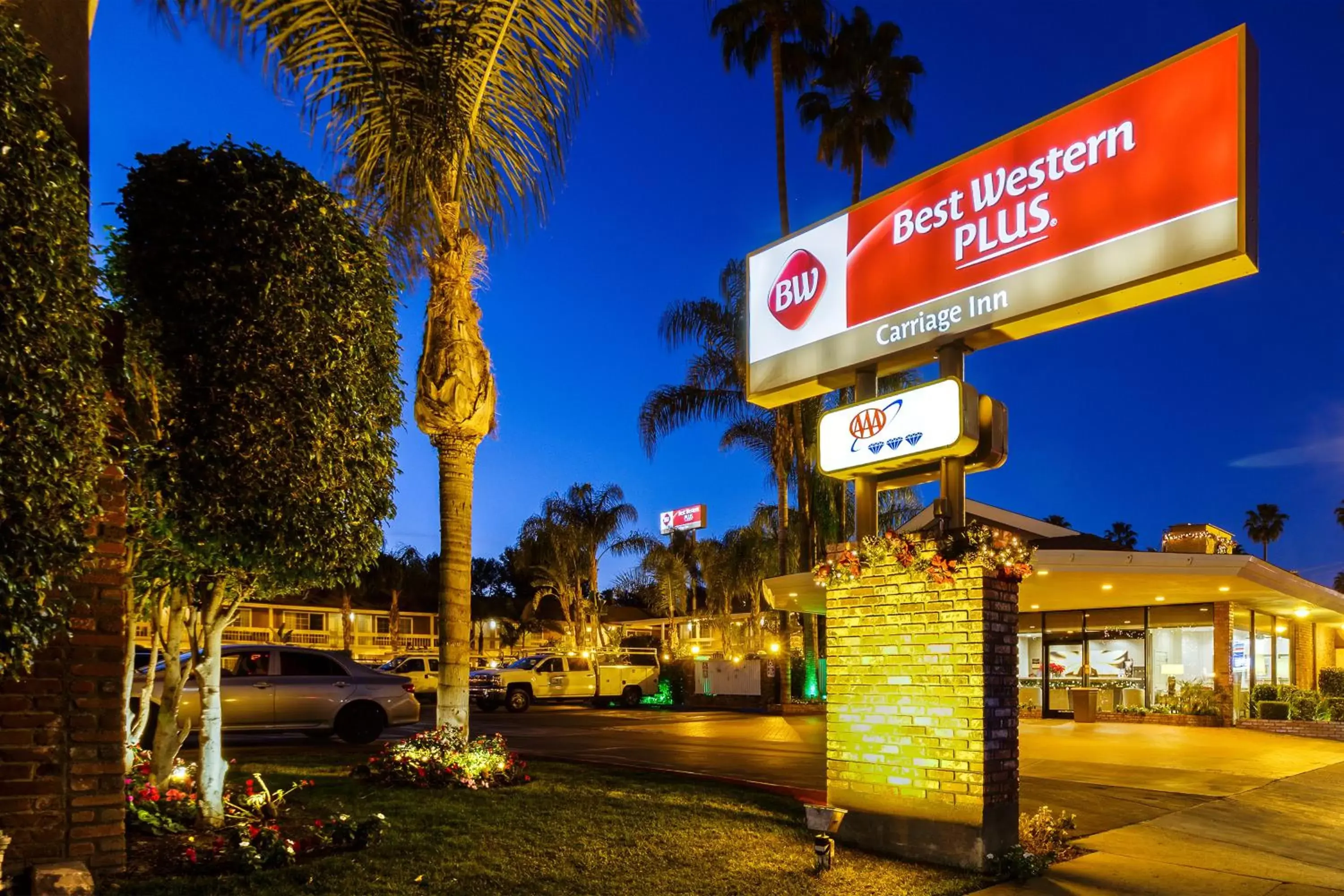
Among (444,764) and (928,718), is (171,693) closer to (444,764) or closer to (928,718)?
(444,764)

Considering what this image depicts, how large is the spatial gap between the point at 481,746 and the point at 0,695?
5628 millimetres

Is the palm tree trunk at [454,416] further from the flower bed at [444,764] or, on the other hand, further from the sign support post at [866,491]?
the sign support post at [866,491]

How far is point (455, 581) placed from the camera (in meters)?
10.8

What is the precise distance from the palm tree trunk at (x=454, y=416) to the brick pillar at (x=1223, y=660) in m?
19.8

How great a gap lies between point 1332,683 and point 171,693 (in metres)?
27.9

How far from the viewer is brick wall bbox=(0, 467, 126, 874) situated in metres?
5.50

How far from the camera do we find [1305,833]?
953 centimetres

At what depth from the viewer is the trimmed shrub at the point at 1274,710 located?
2198 centimetres

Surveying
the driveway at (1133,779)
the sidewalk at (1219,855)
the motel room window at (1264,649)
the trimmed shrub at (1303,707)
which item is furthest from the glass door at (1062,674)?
the sidewalk at (1219,855)

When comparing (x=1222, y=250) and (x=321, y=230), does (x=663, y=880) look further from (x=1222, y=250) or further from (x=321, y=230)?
(x=1222, y=250)

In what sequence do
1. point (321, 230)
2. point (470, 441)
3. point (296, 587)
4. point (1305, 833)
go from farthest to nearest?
1. point (470, 441)
2. point (1305, 833)
3. point (296, 587)
4. point (321, 230)

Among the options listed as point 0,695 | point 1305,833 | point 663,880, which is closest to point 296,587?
point 0,695

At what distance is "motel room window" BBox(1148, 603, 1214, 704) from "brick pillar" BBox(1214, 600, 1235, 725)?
27 centimetres

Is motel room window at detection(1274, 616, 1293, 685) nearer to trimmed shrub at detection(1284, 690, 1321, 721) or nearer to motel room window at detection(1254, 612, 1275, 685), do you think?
motel room window at detection(1254, 612, 1275, 685)
